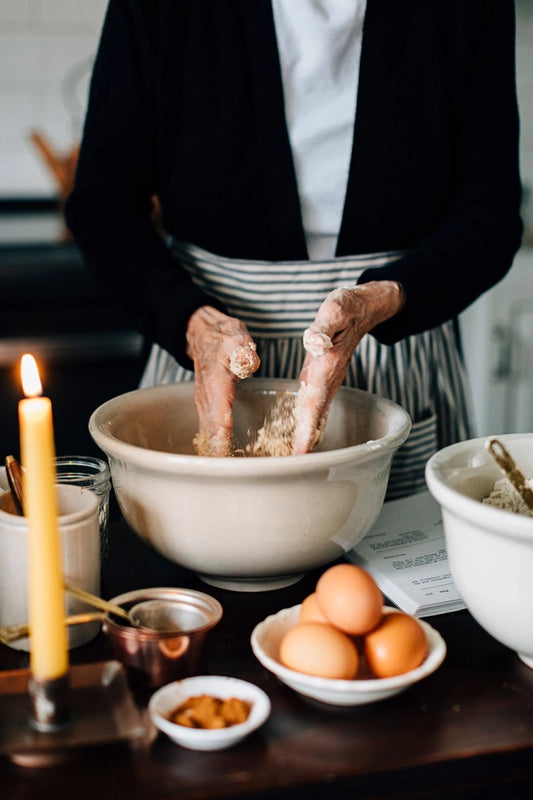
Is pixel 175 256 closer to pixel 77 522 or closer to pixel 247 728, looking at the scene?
pixel 77 522

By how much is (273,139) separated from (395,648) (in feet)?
2.41

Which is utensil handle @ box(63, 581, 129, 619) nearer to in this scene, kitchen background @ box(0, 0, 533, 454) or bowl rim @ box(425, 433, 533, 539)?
bowl rim @ box(425, 433, 533, 539)

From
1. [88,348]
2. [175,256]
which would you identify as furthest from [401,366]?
[88,348]

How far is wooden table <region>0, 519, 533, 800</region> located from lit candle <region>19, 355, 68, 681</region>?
8 cm

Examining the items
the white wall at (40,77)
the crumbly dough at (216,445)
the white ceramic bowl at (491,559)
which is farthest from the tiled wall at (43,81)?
the white ceramic bowl at (491,559)

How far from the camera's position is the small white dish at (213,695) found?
546 mm

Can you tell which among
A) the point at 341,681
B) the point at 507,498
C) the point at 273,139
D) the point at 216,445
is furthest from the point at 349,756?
the point at 273,139

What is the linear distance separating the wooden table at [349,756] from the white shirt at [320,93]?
0.70m

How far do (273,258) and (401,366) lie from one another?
25 cm

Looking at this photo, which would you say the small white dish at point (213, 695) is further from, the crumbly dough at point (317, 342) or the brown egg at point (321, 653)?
the crumbly dough at point (317, 342)

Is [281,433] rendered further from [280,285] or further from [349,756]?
[349,756]

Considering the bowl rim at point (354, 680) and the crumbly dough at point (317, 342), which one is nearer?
the bowl rim at point (354, 680)

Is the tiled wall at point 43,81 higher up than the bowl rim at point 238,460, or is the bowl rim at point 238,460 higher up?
the tiled wall at point 43,81

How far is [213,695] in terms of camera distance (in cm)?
59
